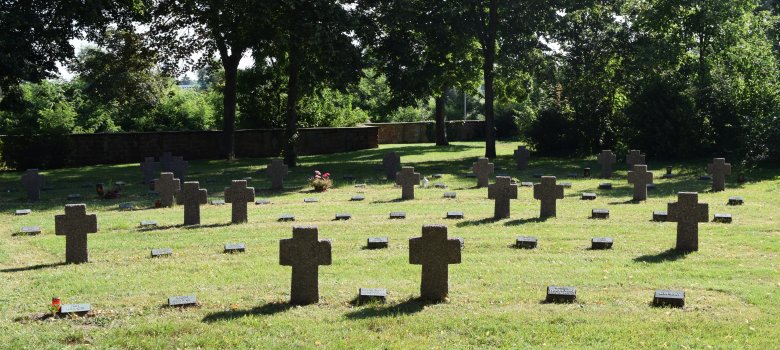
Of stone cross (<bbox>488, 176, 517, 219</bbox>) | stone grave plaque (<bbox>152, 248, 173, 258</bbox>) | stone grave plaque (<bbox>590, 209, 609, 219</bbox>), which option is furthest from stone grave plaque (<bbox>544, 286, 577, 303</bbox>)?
stone grave plaque (<bbox>590, 209, 609, 219</bbox>)

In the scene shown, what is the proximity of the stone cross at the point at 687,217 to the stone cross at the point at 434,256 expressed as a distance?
489 cm

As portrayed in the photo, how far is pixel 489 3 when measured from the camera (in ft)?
117

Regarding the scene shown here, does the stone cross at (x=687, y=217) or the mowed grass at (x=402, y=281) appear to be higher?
the stone cross at (x=687, y=217)

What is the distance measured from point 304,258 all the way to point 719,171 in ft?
50.6

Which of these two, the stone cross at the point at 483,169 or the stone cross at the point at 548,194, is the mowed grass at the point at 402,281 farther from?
the stone cross at the point at 483,169

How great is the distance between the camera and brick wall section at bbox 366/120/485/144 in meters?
53.2

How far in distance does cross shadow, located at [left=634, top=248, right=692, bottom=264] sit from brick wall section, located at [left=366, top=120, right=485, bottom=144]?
39.2 meters

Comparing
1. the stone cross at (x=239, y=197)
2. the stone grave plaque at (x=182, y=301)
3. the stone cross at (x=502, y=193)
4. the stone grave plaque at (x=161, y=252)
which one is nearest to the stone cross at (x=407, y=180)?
the stone cross at (x=502, y=193)

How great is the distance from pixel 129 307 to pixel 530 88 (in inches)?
1374

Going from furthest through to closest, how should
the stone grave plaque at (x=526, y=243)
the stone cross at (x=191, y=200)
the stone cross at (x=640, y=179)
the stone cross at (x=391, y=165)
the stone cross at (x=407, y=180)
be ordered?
the stone cross at (x=391, y=165) < the stone cross at (x=407, y=180) < the stone cross at (x=640, y=179) < the stone cross at (x=191, y=200) < the stone grave plaque at (x=526, y=243)

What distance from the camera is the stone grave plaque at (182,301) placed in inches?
406

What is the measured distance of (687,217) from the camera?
13.5 meters

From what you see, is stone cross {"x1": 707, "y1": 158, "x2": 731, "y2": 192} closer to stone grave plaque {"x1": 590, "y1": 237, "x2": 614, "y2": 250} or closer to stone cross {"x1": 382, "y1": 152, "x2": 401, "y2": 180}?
stone grave plaque {"x1": 590, "y1": 237, "x2": 614, "y2": 250}

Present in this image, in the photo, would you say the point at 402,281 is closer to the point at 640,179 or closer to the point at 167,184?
the point at 167,184
